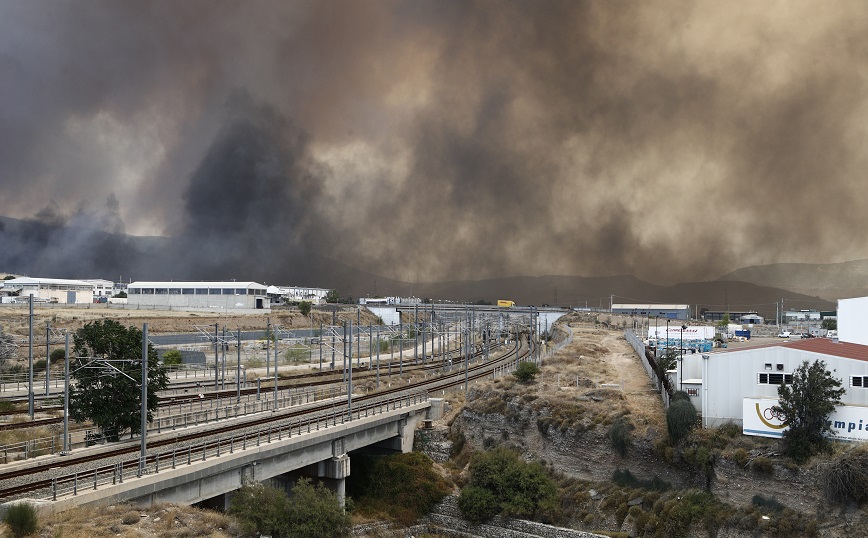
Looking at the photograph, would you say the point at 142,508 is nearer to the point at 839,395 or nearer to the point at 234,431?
the point at 234,431

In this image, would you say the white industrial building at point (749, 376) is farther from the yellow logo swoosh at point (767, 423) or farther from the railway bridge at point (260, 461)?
the railway bridge at point (260, 461)

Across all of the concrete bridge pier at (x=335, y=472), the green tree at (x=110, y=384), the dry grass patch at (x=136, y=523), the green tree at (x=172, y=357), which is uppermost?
the green tree at (x=110, y=384)

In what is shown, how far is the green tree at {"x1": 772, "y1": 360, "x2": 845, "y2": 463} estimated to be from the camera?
39688 mm

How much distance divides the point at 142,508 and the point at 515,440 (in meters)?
32.3

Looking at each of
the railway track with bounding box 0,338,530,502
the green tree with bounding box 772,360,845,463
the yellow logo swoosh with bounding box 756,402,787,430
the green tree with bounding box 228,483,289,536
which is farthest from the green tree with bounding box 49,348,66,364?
the green tree with bounding box 772,360,845,463

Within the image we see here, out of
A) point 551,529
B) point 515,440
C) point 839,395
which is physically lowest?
point 551,529

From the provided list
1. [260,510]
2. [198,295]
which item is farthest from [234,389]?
[198,295]

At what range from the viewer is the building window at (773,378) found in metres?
43.9

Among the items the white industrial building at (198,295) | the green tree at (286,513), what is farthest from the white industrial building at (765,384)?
the white industrial building at (198,295)

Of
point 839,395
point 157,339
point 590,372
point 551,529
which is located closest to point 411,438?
point 551,529

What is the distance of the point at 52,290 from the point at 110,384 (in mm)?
131707

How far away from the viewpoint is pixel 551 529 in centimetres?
4453

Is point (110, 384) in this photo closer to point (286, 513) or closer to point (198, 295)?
point (286, 513)

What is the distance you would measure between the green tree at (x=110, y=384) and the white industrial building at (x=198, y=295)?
10132 cm
